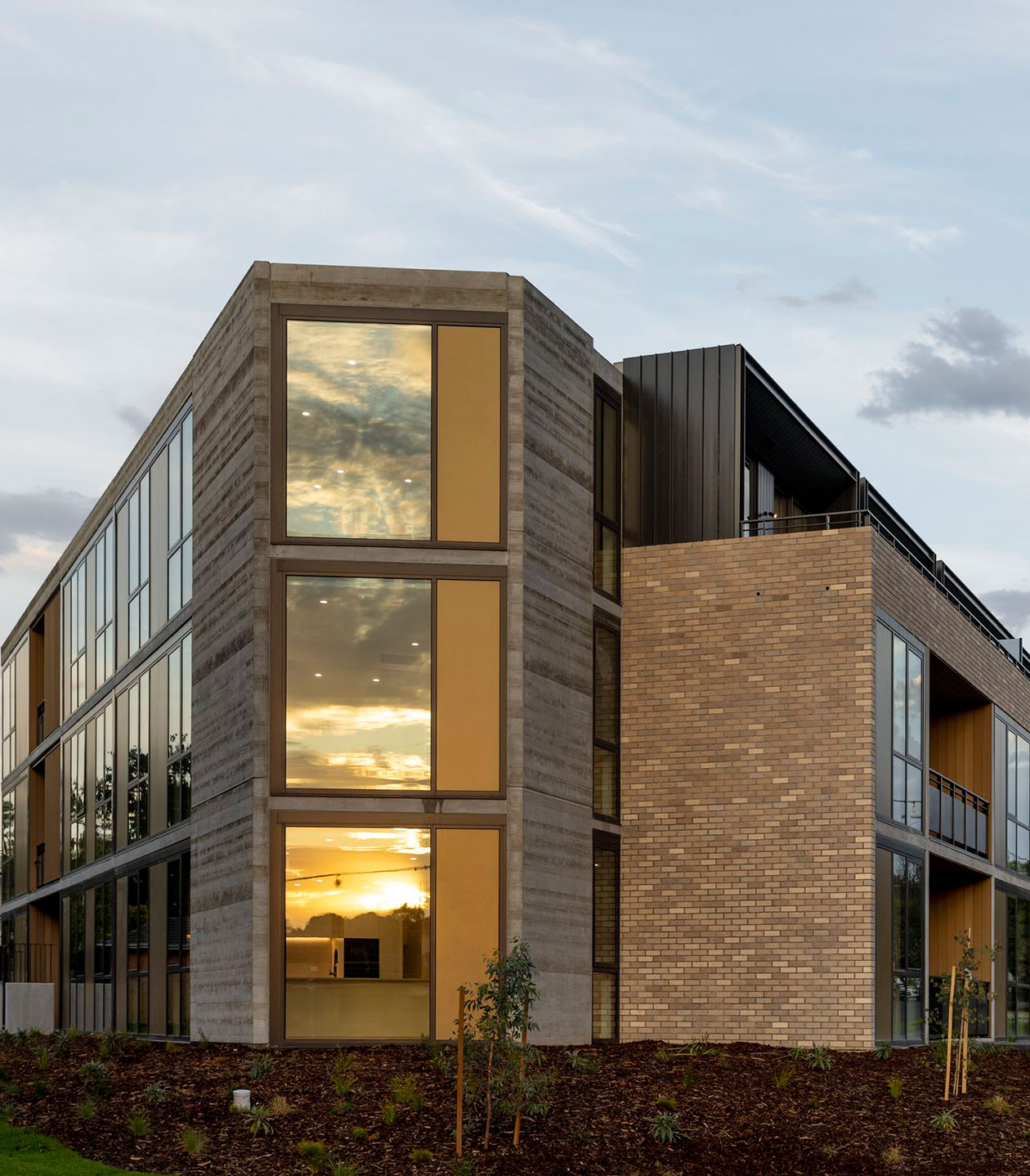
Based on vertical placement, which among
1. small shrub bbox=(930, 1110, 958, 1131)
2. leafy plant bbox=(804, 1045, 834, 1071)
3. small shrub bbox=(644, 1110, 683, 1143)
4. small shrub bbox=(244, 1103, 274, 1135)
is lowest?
small shrub bbox=(930, 1110, 958, 1131)

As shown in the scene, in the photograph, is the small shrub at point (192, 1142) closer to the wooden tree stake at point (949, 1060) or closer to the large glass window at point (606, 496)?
the wooden tree stake at point (949, 1060)

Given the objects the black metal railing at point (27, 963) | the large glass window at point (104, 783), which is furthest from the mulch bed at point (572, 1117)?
A: the black metal railing at point (27, 963)

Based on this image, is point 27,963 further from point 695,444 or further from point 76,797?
point 695,444

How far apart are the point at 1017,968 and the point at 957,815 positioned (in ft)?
17.1

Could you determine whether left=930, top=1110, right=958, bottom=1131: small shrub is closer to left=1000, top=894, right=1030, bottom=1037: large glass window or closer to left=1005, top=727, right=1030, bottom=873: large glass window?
left=1000, top=894, right=1030, bottom=1037: large glass window

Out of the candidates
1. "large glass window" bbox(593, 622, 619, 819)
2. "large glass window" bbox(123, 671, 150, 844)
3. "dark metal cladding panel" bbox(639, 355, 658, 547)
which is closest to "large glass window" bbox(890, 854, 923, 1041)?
"large glass window" bbox(593, 622, 619, 819)

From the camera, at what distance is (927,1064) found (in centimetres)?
1941

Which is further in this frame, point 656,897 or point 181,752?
point 181,752

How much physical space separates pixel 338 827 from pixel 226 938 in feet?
6.93

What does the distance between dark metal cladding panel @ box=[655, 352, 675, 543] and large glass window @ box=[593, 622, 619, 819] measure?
75.6 inches

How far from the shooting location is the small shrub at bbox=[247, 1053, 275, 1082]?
1605cm

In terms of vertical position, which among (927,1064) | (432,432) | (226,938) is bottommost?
(927,1064)

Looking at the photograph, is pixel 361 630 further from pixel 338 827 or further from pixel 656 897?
pixel 656 897

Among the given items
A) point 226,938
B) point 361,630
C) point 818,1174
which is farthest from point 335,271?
point 818,1174
